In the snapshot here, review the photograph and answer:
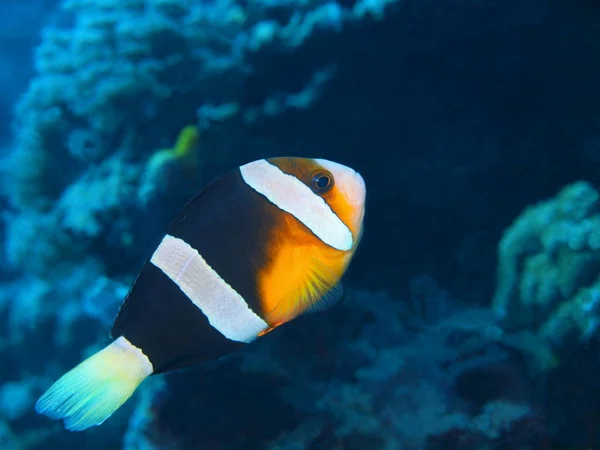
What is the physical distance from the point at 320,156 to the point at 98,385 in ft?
5.28

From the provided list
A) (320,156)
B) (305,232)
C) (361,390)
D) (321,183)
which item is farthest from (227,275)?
(320,156)

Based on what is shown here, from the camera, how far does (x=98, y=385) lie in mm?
1040

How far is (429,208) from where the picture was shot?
2.44 m

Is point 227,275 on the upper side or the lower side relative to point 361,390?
upper

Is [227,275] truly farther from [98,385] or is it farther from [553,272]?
[553,272]

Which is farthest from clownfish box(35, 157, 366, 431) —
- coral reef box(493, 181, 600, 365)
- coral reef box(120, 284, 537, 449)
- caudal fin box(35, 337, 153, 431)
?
coral reef box(493, 181, 600, 365)

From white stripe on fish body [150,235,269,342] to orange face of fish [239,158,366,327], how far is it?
0.07 metres

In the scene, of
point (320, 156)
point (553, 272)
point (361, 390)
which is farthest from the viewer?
point (320, 156)

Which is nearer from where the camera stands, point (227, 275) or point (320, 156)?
point (227, 275)

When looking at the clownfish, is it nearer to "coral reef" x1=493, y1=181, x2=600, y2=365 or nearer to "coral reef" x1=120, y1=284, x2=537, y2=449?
"coral reef" x1=120, y1=284, x2=537, y2=449

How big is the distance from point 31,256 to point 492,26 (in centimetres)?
266

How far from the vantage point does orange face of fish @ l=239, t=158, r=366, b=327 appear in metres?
→ 1.11

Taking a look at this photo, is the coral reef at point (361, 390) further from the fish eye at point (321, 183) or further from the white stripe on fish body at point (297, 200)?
the fish eye at point (321, 183)

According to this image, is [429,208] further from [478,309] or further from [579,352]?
[579,352]
